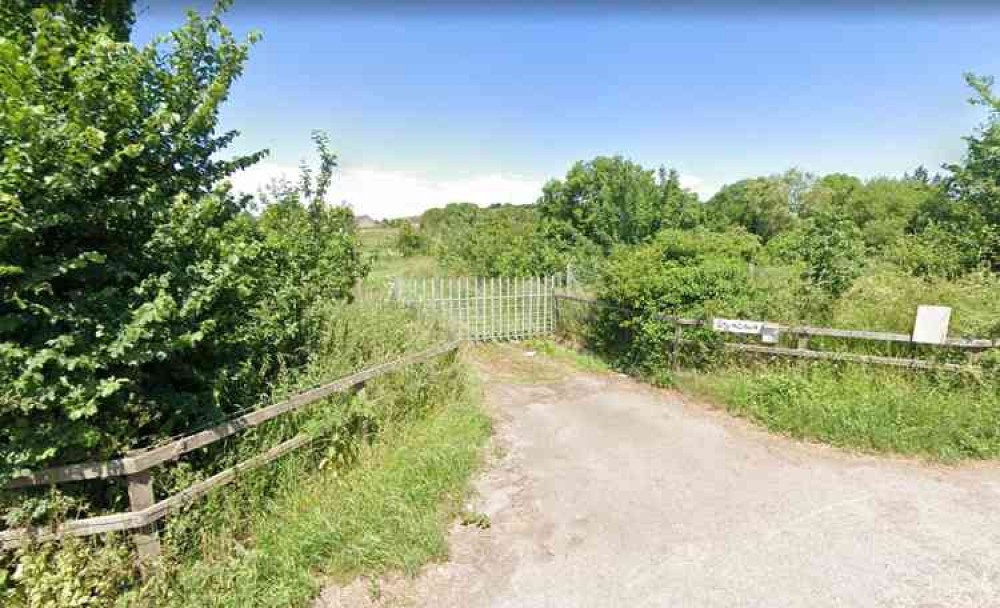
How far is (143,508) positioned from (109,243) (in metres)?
1.54

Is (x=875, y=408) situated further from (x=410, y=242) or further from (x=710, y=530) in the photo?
(x=410, y=242)

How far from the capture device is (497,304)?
33.2 ft

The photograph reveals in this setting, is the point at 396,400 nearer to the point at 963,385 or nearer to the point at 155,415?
the point at 155,415

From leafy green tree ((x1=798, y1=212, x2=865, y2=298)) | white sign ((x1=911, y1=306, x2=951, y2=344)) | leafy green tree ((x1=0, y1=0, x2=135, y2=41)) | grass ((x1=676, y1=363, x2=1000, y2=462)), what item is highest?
leafy green tree ((x1=0, y1=0, x2=135, y2=41))

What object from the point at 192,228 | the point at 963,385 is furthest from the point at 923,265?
the point at 192,228

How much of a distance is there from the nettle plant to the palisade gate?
6.35m

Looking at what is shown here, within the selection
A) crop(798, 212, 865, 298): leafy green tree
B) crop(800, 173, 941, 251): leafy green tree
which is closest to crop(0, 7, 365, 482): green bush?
crop(798, 212, 865, 298): leafy green tree

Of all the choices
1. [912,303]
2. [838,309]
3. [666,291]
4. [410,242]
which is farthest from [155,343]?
[410,242]

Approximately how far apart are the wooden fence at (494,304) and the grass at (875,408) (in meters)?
5.51

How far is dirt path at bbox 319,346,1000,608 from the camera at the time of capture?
2568 millimetres

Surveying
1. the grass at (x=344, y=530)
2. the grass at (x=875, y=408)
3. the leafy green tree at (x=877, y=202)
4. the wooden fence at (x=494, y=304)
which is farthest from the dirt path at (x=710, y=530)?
the leafy green tree at (x=877, y=202)

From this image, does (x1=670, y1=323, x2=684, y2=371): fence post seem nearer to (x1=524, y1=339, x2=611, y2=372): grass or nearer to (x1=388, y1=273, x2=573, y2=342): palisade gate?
(x1=524, y1=339, x2=611, y2=372): grass

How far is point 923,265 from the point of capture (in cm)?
789

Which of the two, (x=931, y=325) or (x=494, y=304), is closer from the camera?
(x=931, y=325)
